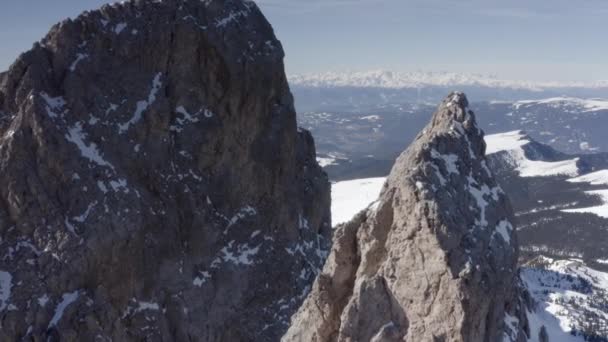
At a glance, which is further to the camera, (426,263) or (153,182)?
(153,182)

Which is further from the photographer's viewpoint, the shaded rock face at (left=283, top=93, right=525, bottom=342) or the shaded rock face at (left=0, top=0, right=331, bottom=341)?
the shaded rock face at (left=0, top=0, right=331, bottom=341)

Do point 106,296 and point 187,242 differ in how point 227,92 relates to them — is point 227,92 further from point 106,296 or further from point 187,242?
point 106,296

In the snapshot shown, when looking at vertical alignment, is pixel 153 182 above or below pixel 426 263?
below

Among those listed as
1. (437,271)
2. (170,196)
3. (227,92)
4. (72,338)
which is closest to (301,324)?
(437,271)
